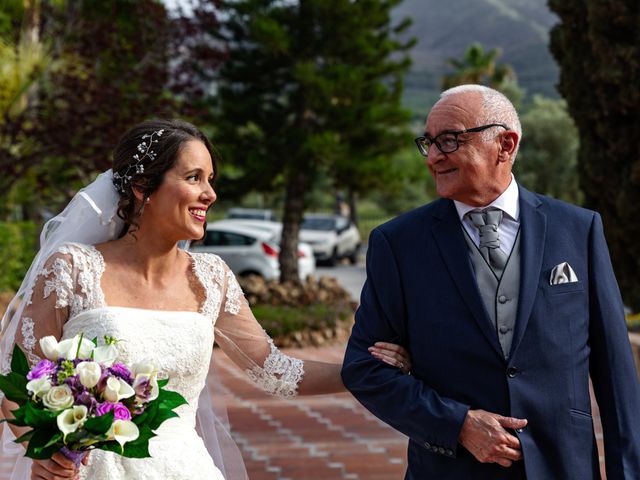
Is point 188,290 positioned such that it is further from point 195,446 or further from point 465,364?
point 465,364

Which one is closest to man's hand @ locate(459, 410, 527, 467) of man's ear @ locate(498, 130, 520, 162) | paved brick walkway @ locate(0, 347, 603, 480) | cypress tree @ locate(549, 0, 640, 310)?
man's ear @ locate(498, 130, 520, 162)

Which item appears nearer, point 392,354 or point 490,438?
point 490,438

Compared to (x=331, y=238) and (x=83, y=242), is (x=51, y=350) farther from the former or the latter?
(x=331, y=238)

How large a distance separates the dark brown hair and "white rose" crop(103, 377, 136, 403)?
967 millimetres

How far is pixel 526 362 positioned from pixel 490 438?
0.83ft

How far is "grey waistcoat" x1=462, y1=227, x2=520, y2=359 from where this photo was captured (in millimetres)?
2832

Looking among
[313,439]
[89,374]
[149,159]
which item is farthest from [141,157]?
[313,439]

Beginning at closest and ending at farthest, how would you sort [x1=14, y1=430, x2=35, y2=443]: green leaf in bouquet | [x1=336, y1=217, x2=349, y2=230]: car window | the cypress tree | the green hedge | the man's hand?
[x1=14, y1=430, x2=35, y2=443]: green leaf in bouquet → the man's hand → the cypress tree → the green hedge → [x1=336, y1=217, x2=349, y2=230]: car window

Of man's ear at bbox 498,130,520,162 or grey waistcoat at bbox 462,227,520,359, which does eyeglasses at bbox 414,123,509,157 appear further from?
grey waistcoat at bbox 462,227,520,359

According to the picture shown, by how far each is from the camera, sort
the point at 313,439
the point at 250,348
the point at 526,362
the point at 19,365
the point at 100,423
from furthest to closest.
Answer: the point at 313,439 < the point at 250,348 < the point at 526,362 < the point at 19,365 < the point at 100,423

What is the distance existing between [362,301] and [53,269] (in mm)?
1039

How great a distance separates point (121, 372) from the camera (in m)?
2.52

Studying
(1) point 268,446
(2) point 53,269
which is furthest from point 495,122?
(1) point 268,446

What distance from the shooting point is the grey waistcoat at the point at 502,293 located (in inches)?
111
